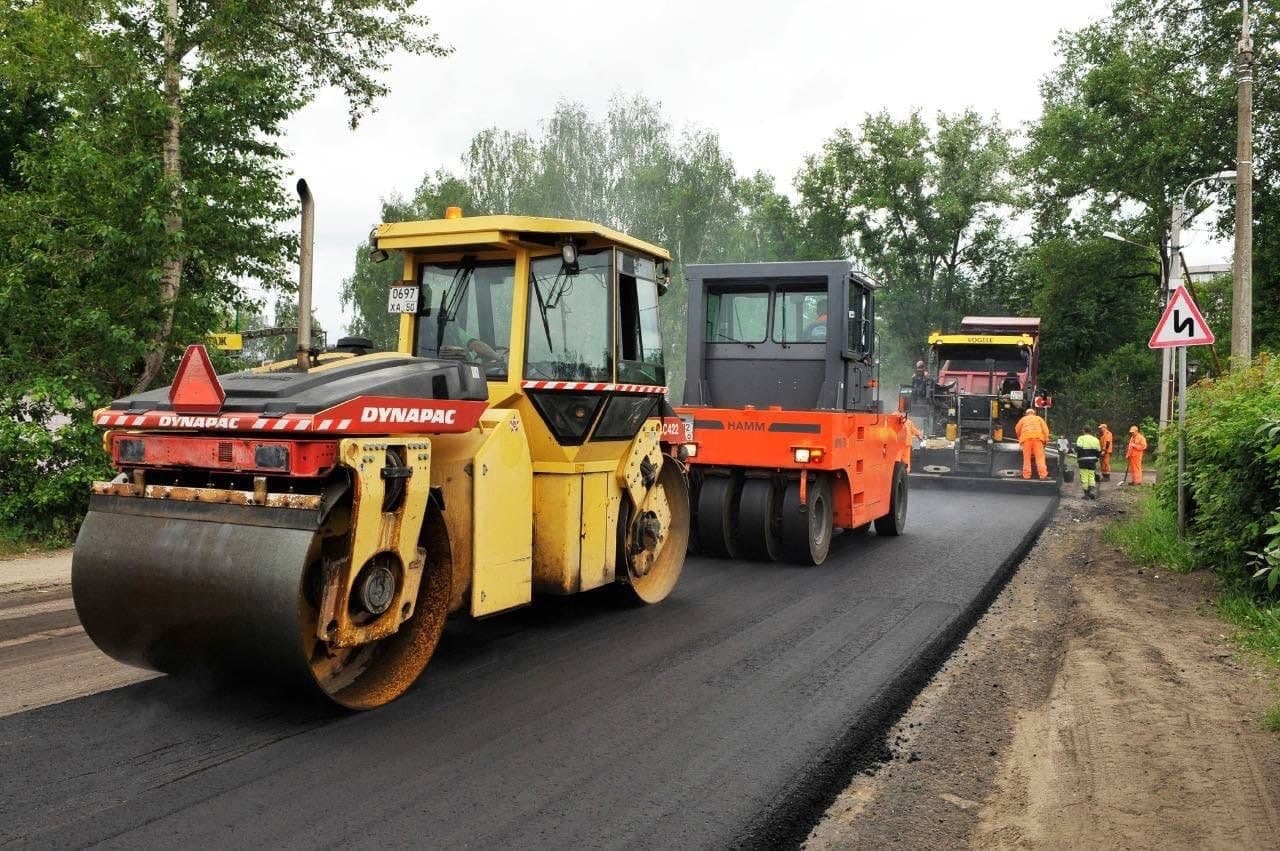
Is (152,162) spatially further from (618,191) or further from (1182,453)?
(618,191)

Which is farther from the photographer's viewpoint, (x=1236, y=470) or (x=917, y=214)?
(x=917, y=214)

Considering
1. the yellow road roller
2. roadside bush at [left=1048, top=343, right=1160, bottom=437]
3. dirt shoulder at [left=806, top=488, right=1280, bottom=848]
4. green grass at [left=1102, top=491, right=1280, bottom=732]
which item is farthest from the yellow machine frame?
roadside bush at [left=1048, top=343, right=1160, bottom=437]

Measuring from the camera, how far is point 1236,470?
7633mm

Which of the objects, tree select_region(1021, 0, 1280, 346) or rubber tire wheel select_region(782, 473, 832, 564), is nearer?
rubber tire wheel select_region(782, 473, 832, 564)

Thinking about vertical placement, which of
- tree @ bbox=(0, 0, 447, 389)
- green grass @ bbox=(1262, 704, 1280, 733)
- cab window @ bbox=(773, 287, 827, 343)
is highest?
tree @ bbox=(0, 0, 447, 389)

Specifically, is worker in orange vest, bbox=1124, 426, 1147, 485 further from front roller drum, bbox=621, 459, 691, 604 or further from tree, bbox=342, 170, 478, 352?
tree, bbox=342, 170, 478, 352

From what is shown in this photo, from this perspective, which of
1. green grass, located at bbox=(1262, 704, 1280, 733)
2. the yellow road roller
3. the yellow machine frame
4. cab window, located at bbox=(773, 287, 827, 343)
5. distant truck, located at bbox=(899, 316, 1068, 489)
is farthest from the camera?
distant truck, located at bbox=(899, 316, 1068, 489)

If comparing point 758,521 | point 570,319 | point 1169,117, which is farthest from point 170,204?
point 1169,117

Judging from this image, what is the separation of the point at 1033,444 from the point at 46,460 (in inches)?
593

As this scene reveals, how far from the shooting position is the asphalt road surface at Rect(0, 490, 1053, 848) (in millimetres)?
3645

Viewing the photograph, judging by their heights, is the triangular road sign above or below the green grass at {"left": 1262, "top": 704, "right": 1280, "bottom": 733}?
above

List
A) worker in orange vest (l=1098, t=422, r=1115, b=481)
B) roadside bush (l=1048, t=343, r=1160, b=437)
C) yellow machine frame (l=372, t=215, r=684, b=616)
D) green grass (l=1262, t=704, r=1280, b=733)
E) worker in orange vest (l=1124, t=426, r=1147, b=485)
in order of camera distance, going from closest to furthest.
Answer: green grass (l=1262, t=704, r=1280, b=733)
yellow machine frame (l=372, t=215, r=684, b=616)
worker in orange vest (l=1124, t=426, r=1147, b=485)
worker in orange vest (l=1098, t=422, r=1115, b=481)
roadside bush (l=1048, t=343, r=1160, b=437)

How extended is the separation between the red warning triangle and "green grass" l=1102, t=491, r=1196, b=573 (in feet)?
27.3

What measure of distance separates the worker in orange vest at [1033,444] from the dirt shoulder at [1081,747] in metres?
10.8
